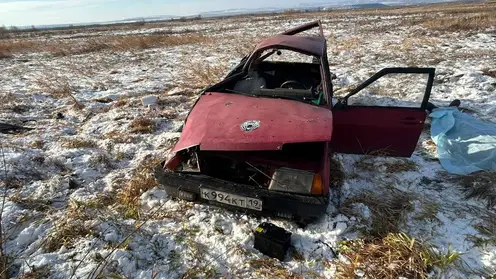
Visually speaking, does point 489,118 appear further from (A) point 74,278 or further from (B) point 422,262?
(A) point 74,278

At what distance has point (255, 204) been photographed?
2.58 m

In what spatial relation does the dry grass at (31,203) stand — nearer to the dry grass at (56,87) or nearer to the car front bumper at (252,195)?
the car front bumper at (252,195)

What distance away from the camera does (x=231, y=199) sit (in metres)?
2.63

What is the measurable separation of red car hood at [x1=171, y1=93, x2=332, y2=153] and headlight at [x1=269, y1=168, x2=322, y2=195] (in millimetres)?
299

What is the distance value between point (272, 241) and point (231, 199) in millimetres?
504

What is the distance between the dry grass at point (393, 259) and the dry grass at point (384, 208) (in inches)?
6.7

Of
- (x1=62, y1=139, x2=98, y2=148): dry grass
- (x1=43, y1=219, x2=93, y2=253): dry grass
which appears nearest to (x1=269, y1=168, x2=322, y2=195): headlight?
(x1=43, y1=219, x2=93, y2=253): dry grass

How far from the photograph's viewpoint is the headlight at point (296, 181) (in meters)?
2.50

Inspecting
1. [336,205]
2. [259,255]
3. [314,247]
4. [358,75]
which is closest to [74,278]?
[259,255]

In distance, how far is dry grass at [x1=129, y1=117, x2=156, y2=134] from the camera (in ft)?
16.0

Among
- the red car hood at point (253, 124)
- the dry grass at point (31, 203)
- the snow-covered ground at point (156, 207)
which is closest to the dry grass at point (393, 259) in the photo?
the snow-covered ground at point (156, 207)

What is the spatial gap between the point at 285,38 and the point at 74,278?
3.65 m

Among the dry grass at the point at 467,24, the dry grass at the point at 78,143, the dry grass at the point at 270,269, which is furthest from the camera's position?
the dry grass at the point at 467,24

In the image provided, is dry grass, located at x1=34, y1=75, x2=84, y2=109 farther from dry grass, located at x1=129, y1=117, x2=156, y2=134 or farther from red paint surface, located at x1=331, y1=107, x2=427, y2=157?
red paint surface, located at x1=331, y1=107, x2=427, y2=157
